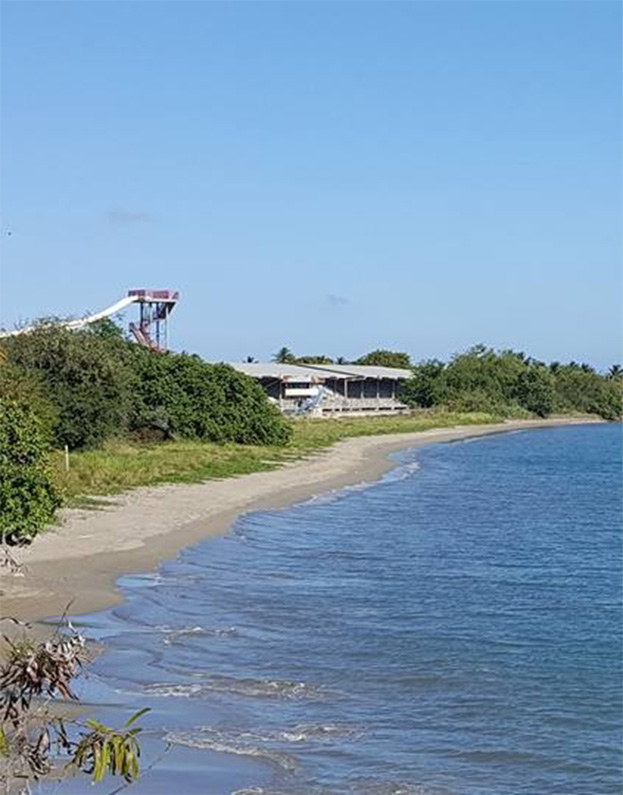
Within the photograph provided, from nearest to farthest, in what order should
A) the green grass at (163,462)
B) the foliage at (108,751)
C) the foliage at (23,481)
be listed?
the foliage at (108,751)
the foliage at (23,481)
the green grass at (163,462)

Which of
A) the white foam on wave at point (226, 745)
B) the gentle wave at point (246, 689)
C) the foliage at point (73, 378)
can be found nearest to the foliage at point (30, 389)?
the foliage at point (73, 378)

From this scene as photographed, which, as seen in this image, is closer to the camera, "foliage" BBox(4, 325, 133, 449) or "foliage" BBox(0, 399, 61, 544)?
"foliage" BBox(0, 399, 61, 544)

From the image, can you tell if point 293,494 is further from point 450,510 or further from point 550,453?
point 550,453

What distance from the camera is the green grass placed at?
1308 inches

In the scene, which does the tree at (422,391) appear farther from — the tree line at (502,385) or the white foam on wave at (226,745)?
the white foam on wave at (226,745)

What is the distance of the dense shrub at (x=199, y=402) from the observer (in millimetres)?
51375

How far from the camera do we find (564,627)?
18.8 meters

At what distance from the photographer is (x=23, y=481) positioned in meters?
19.0

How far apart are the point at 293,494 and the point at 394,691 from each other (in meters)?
24.6

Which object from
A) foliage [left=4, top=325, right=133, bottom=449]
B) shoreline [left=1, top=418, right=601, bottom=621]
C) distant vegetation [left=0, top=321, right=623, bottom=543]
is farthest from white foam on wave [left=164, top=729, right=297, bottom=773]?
foliage [left=4, top=325, right=133, bottom=449]

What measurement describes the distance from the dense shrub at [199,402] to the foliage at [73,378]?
8.51 m

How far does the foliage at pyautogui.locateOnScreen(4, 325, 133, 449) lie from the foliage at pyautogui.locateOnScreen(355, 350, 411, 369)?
84.6 m

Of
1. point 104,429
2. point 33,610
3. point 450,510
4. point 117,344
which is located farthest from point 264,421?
point 33,610

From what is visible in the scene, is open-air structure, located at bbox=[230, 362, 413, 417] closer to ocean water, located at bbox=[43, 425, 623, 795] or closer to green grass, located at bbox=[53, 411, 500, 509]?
green grass, located at bbox=[53, 411, 500, 509]
